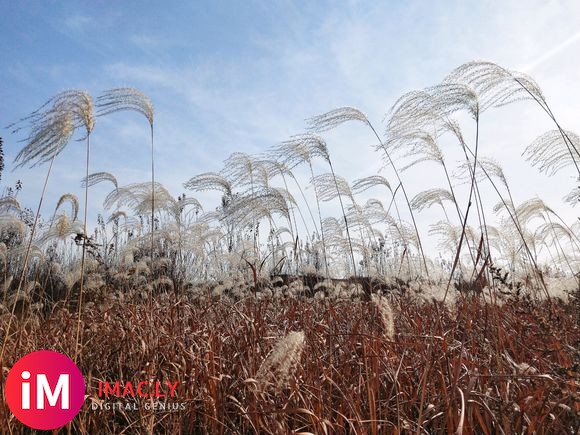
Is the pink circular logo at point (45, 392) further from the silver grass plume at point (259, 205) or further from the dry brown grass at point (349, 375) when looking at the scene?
the silver grass plume at point (259, 205)

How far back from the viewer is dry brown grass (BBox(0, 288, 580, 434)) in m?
1.78

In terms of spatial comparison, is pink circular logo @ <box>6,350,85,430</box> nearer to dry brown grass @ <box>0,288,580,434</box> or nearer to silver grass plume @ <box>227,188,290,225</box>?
dry brown grass @ <box>0,288,580,434</box>

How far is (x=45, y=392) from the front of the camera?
235cm

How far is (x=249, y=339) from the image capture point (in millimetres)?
2629

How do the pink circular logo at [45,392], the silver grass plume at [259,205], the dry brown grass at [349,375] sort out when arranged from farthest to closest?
the silver grass plume at [259,205] → the pink circular logo at [45,392] → the dry brown grass at [349,375]

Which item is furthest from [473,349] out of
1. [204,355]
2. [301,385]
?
[204,355]

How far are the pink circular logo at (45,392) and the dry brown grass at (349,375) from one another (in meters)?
0.06

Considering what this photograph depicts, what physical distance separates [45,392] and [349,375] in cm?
155

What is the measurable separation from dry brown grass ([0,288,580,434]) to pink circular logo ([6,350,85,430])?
6 cm

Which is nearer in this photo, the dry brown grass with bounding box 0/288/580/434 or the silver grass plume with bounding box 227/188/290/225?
the dry brown grass with bounding box 0/288/580/434

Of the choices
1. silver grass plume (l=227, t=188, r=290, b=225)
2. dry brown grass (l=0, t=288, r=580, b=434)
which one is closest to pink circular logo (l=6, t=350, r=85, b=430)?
dry brown grass (l=0, t=288, r=580, b=434)

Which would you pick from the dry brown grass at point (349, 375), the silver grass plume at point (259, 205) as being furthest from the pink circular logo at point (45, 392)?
the silver grass plume at point (259, 205)

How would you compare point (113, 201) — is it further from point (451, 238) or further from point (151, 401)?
point (451, 238)

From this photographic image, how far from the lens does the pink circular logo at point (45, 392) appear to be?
2.24m
